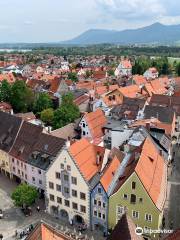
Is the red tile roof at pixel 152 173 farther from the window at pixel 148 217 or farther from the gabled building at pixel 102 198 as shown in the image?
the gabled building at pixel 102 198

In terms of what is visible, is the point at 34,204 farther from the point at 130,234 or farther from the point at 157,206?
the point at 130,234

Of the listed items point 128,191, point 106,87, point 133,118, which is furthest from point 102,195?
point 106,87

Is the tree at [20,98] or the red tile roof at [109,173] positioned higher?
the tree at [20,98]

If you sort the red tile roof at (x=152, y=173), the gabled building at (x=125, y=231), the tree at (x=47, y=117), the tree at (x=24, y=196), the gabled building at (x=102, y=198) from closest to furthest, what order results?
the gabled building at (x=125, y=231)
the red tile roof at (x=152, y=173)
the gabled building at (x=102, y=198)
the tree at (x=24, y=196)
the tree at (x=47, y=117)

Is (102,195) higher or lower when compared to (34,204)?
higher

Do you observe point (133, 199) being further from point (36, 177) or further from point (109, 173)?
point (36, 177)

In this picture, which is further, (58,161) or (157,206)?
(58,161)

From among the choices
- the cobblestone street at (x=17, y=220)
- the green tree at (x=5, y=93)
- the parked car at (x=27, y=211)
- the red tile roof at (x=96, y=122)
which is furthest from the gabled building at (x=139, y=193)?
the green tree at (x=5, y=93)

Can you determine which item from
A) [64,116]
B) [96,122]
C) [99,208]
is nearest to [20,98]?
[64,116]
